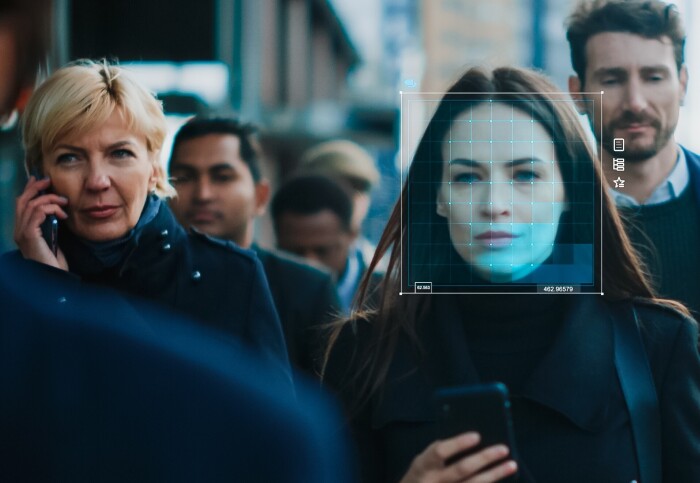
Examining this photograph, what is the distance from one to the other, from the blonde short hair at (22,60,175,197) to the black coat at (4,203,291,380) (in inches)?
5.0

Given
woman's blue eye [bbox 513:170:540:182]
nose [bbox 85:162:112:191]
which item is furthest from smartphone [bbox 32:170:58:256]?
woman's blue eye [bbox 513:170:540:182]

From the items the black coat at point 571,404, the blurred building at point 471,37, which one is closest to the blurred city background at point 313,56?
the blurred building at point 471,37

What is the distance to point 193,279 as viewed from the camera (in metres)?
2.33

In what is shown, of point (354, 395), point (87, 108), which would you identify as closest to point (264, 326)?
point (354, 395)

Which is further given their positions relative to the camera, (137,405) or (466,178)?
(466,178)

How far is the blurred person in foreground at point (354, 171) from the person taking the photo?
7.59 feet

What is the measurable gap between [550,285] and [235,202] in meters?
0.74

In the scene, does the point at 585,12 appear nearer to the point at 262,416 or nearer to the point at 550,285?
the point at 550,285

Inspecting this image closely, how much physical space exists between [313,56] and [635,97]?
0.72 metres

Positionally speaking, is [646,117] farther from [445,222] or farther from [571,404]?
[571,404]

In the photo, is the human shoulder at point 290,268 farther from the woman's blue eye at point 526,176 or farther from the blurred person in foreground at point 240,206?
the woman's blue eye at point 526,176

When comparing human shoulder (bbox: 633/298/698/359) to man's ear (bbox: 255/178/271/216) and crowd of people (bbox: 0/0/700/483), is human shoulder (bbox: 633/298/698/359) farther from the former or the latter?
man's ear (bbox: 255/178/271/216)

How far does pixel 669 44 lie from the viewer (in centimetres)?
234
